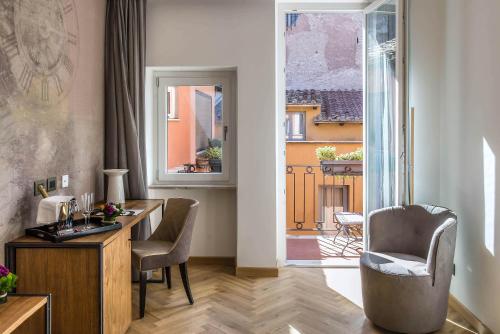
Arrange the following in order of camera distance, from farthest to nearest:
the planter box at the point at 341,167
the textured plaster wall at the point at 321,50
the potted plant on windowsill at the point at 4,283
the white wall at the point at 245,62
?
the textured plaster wall at the point at 321,50, the planter box at the point at 341,167, the white wall at the point at 245,62, the potted plant on windowsill at the point at 4,283

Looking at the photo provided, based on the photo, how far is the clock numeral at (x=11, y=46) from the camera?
84.3 inches

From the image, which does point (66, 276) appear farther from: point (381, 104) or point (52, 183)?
point (381, 104)

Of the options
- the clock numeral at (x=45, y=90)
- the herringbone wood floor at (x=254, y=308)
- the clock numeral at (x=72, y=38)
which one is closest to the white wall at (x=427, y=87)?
the herringbone wood floor at (x=254, y=308)

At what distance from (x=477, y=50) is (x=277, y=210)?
2186 millimetres

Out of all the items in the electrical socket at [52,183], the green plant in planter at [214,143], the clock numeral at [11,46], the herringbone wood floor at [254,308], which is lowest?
the herringbone wood floor at [254,308]

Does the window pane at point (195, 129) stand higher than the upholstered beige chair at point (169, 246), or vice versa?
the window pane at point (195, 129)

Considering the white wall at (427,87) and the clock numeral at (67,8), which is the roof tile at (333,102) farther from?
the clock numeral at (67,8)

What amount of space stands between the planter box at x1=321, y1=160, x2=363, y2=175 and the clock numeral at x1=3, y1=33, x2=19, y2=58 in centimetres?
482

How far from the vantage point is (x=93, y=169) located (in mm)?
3371

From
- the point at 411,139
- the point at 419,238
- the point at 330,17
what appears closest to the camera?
the point at 419,238

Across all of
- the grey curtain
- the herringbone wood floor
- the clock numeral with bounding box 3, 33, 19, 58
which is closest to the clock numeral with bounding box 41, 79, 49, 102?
the clock numeral with bounding box 3, 33, 19, 58

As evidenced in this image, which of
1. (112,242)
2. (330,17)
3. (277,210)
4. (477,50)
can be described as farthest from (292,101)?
(112,242)

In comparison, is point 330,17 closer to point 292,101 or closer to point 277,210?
point 292,101

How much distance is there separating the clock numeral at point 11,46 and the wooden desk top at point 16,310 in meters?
1.25
